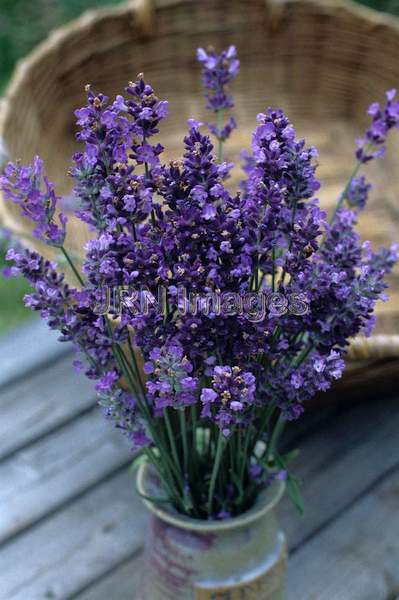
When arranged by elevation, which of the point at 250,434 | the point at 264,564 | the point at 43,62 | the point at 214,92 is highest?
the point at 43,62

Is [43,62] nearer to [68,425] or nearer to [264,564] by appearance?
[68,425]

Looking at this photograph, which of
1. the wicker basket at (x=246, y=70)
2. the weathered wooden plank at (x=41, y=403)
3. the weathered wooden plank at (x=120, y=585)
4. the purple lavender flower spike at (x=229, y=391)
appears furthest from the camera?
the wicker basket at (x=246, y=70)

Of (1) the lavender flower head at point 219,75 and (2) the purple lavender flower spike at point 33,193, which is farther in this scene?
(1) the lavender flower head at point 219,75

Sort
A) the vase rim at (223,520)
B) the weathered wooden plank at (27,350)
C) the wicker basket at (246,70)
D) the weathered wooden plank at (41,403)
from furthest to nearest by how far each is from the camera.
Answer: the wicker basket at (246,70)
the weathered wooden plank at (27,350)
the weathered wooden plank at (41,403)
the vase rim at (223,520)

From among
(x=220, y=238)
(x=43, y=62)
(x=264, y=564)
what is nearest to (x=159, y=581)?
(x=264, y=564)

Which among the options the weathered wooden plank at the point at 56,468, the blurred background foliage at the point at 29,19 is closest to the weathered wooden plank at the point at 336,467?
the weathered wooden plank at the point at 56,468

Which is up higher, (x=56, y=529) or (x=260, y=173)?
(x=260, y=173)

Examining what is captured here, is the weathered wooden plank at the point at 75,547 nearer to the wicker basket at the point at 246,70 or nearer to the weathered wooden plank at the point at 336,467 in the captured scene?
the weathered wooden plank at the point at 336,467

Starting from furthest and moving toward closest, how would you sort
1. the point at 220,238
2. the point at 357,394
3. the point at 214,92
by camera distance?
the point at 357,394 < the point at 214,92 < the point at 220,238

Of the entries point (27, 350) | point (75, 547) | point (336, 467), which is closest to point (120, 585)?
point (75, 547)

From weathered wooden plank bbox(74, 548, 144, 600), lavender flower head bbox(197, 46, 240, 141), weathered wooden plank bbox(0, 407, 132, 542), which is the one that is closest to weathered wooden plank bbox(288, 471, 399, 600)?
weathered wooden plank bbox(74, 548, 144, 600)
